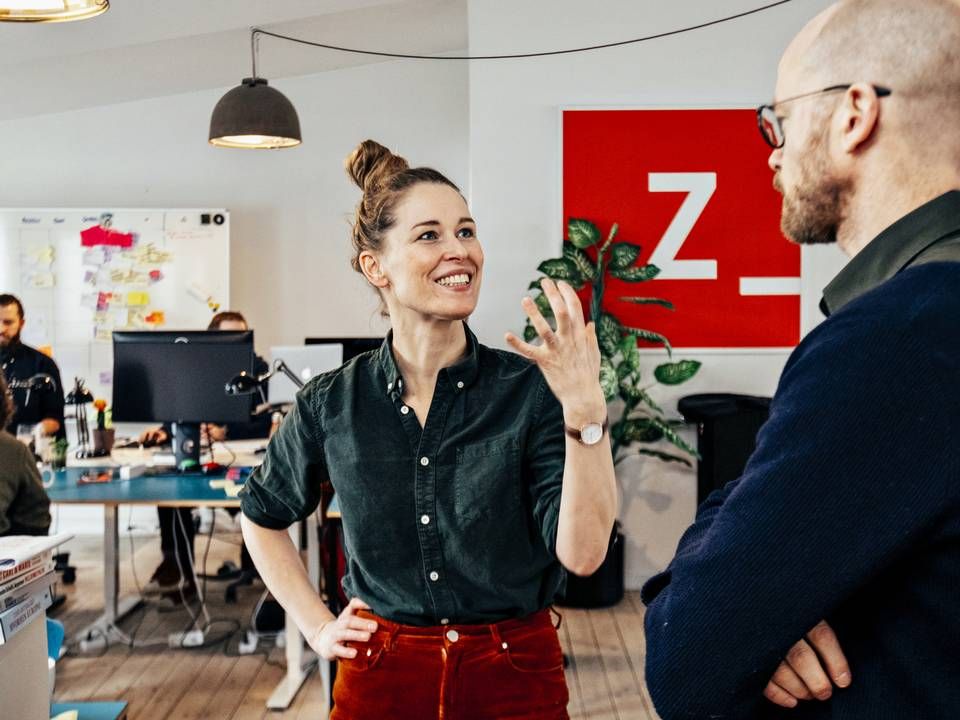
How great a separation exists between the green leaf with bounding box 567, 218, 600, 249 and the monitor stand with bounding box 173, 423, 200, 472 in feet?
6.70

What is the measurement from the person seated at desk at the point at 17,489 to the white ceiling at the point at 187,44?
252cm

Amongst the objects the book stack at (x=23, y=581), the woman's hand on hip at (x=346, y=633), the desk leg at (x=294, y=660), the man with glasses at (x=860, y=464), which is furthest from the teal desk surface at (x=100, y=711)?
the man with glasses at (x=860, y=464)

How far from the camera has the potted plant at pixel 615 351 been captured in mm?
4812

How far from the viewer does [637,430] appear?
4895 mm

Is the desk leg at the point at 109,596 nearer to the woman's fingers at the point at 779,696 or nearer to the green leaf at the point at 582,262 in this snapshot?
the green leaf at the point at 582,262

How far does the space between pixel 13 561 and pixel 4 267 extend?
5.50 m

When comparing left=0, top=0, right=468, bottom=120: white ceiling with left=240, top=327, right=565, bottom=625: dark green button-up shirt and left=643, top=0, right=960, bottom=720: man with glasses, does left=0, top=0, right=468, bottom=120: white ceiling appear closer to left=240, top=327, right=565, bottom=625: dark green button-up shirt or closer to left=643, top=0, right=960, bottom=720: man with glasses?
left=240, top=327, right=565, bottom=625: dark green button-up shirt

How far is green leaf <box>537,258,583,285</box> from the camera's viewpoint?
4902 millimetres

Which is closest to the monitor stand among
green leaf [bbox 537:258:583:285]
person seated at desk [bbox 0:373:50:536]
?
person seated at desk [bbox 0:373:50:536]

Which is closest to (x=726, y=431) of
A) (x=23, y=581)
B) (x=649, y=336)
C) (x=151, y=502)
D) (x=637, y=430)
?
(x=637, y=430)

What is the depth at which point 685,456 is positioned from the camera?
17.3 feet

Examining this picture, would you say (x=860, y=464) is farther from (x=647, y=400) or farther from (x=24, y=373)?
(x=24, y=373)

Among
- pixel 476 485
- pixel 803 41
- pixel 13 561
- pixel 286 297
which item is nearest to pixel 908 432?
pixel 803 41

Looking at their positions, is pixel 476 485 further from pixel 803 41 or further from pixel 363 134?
pixel 363 134
